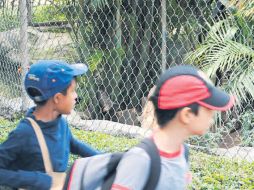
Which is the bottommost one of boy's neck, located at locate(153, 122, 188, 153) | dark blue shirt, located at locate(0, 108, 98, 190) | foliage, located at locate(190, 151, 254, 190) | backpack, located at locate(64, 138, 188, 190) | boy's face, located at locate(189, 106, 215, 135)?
foliage, located at locate(190, 151, 254, 190)

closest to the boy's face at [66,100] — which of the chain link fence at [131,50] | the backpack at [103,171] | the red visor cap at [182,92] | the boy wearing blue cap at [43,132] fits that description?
the boy wearing blue cap at [43,132]

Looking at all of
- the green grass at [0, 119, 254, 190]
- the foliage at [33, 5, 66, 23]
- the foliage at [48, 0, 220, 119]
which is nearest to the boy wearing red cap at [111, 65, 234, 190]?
the green grass at [0, 119, 254, 190]

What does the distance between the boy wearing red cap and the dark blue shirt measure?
65 cm

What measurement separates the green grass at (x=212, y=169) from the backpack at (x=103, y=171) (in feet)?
5.70

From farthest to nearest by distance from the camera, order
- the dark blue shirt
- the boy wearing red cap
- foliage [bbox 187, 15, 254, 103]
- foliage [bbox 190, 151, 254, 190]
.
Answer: foliage [bbox 187, 15, 254, 103]
foliage [bbox 190, 151, 254, 190]
the dark blue shirt
the boy wearing red cap

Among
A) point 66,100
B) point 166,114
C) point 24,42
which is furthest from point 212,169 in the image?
point 24,42

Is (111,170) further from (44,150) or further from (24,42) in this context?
(24,42)

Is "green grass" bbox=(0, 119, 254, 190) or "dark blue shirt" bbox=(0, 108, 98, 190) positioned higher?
"dark blue shirt" bbox=(0, 108, 98, 190)

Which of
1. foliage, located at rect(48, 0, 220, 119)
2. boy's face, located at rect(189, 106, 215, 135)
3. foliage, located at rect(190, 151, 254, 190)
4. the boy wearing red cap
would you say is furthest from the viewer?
foliage, located at rect(48, 0, 220, 119)

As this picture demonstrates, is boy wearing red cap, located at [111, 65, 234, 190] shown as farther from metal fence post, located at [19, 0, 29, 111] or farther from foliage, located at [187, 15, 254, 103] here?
metal fence post, located at [19, 0, 29, 111]

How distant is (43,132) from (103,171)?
647mm

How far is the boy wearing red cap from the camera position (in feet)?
5.85

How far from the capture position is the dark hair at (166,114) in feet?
6.11

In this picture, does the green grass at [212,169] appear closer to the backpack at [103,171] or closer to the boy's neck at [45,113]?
the boy's neck at [45,113]
